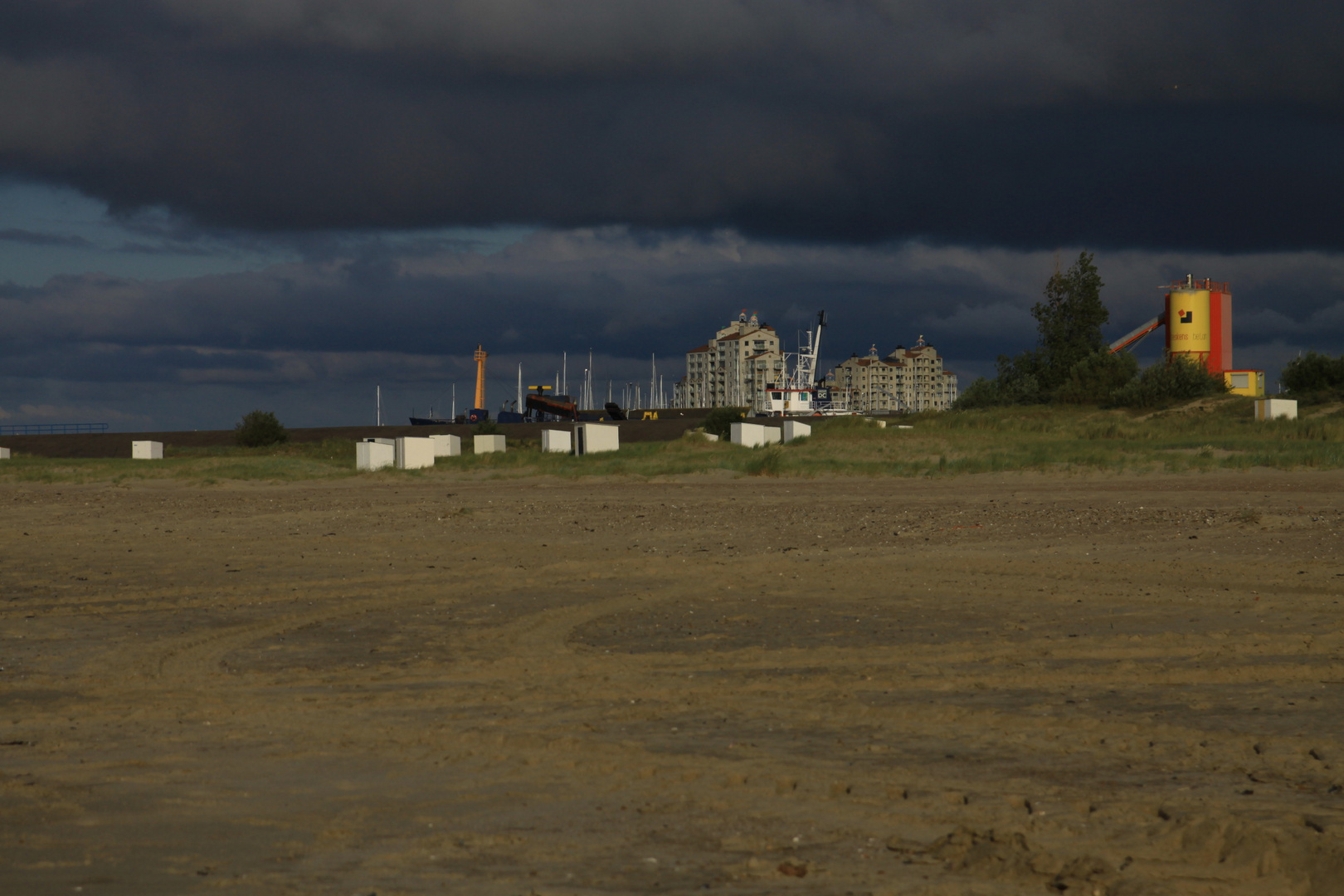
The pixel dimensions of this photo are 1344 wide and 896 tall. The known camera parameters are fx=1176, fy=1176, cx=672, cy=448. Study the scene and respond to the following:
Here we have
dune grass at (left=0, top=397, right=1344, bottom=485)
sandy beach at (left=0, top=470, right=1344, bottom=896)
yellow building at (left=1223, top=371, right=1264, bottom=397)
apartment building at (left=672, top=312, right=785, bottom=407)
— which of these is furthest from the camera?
apartment building at (left=672, top=312, right=785, bottom=407)

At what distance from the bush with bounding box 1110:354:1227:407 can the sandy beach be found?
42.6m

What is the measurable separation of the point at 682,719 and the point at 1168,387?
55286mm

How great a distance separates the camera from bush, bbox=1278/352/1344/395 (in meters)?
56.6

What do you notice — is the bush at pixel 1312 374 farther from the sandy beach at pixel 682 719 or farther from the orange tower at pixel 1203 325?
the sandy beach at pixel 682 719

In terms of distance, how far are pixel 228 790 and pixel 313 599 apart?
687cm

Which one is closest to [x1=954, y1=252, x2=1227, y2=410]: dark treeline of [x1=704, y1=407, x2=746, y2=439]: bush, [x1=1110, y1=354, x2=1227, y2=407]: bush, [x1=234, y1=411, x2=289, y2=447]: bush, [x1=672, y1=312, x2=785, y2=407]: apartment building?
[x1=1110, y1=354, x2=1227, y2=407]: bush

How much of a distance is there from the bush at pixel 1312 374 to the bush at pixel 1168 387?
3.74m

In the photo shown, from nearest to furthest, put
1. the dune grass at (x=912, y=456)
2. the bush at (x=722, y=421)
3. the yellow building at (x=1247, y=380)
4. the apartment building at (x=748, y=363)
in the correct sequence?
the dune grass at (x=912, y=456) < the bush at (x=722, y=421) < the yellow building at (x=1247, y=380) < the apartment building at (x=748, y=363)

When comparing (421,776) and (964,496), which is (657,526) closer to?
(964,496)

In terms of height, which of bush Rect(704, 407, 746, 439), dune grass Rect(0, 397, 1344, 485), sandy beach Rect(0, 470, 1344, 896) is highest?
bush Rect(704, 407, 746, 439)

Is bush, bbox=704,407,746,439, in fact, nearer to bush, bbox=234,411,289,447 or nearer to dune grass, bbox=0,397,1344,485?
dune grass, bbox=0,397,1344,485

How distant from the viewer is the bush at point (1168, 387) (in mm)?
56406

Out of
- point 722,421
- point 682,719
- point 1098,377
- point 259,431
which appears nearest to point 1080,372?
point 1098,377

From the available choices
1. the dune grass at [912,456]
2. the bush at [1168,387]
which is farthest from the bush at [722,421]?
the bush at [1168,387]
